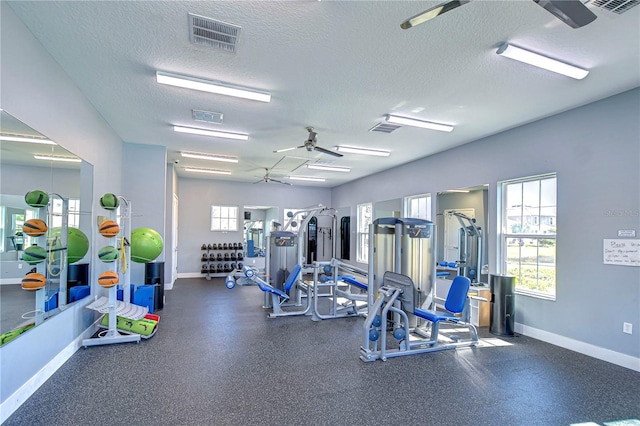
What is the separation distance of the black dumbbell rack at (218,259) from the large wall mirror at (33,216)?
604 centimetres

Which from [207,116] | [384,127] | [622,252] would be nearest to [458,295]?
[622,252]

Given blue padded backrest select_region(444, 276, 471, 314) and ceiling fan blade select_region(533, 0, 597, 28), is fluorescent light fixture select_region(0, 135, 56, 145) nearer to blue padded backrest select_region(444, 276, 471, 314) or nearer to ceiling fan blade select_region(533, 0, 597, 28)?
ceiling fan blade select_region(533, 0, 597, 28)

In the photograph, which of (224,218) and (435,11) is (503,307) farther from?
(224,218)

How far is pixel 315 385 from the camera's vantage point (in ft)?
10.1

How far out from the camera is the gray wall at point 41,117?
2.41 meters

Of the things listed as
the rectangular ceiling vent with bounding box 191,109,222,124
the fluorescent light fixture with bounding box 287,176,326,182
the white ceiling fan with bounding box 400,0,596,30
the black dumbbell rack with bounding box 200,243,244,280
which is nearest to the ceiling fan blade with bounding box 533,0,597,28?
the white ceiling fan with bounding box 400,0,596,30

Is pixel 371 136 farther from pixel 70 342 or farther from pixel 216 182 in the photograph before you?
pixel 216 182

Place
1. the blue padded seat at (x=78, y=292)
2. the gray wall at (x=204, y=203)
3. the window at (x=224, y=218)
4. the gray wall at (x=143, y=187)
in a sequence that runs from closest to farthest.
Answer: the blue padded seat at (x=78, y=292) → the gray wall at (x=143, y=187) → the gray wall at (x=204, y=203) → the window at (x=224, y=218)

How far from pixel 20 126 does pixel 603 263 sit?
6.00m

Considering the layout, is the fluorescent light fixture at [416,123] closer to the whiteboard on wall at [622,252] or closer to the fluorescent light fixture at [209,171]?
the whiteboard on wall at [622,252]

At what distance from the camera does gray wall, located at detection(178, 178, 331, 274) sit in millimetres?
9820

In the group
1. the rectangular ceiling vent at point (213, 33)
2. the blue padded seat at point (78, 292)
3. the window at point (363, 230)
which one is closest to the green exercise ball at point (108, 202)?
the blue padded seat at point (78, 292)

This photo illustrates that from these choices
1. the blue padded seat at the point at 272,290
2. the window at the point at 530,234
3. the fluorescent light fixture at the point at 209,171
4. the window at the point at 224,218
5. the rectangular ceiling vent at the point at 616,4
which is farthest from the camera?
the window at the point at 224,218

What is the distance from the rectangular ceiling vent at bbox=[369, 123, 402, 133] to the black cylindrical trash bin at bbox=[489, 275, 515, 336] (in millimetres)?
2748
